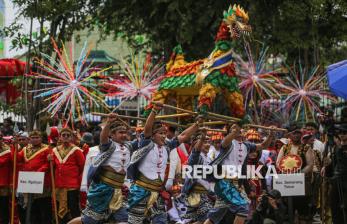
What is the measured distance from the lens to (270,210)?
13383 mm

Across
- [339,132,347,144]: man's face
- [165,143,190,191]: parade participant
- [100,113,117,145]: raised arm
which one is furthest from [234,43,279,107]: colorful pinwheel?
[100,113,117,145]: raised arm

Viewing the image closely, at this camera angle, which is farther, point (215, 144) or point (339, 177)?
point (215, 144)

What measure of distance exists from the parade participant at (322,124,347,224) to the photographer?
3.31 ft

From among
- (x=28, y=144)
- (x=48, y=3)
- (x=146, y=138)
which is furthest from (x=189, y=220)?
(x=48, y=3)

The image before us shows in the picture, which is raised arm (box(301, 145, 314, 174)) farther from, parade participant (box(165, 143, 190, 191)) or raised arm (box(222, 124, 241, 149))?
raised arm (box(222, 124, 241, 149))

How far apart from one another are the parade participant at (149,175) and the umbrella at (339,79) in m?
2.85

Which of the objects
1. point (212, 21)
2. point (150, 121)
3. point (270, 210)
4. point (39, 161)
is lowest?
point (270, 210)

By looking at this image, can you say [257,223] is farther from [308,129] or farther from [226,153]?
[308,129]

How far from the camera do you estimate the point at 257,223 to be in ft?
44.4

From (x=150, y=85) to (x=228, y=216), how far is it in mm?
3646

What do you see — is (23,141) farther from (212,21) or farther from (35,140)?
(212,21)

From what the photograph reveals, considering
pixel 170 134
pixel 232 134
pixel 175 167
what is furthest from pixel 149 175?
pixel 170 134

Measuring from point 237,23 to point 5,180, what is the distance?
460 cm

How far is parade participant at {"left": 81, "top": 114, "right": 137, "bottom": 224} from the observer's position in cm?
1170
